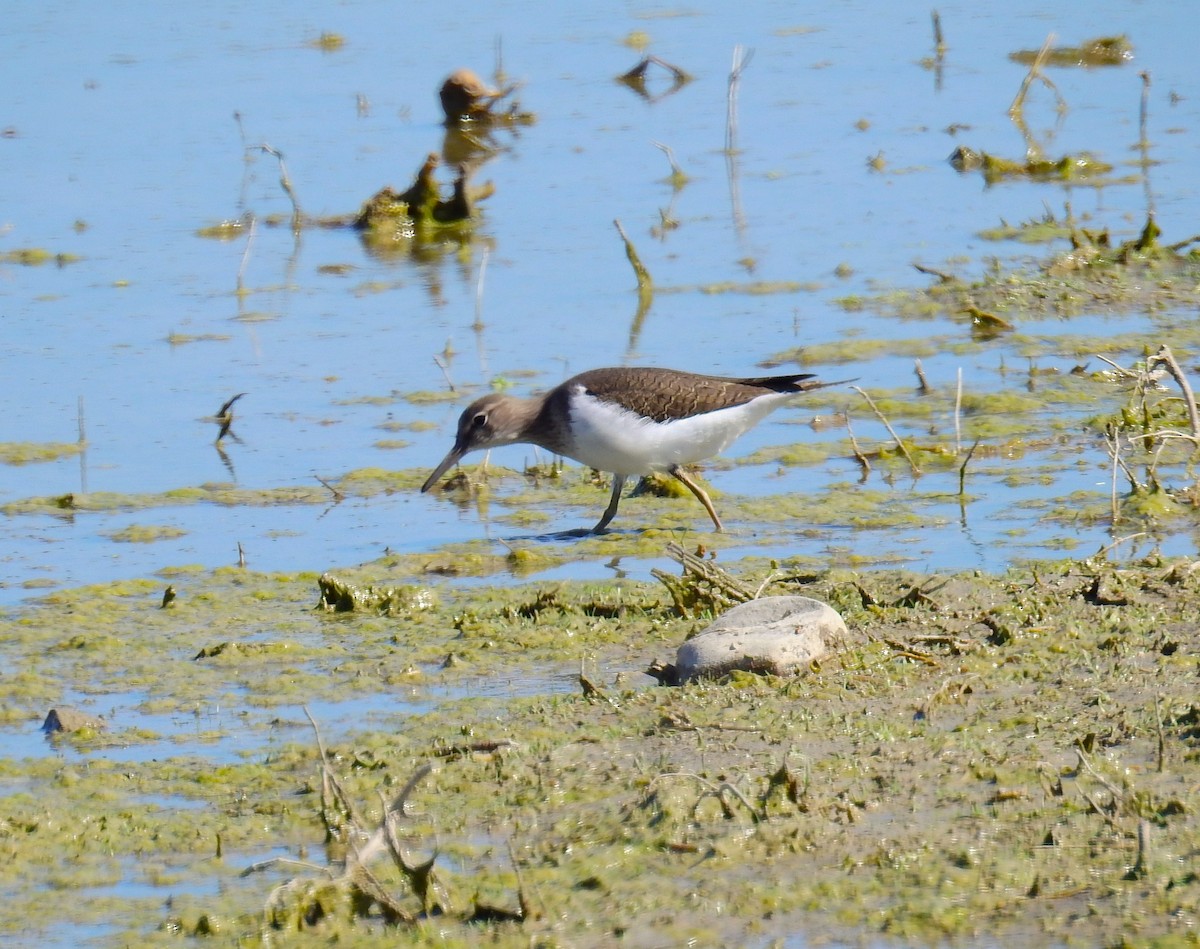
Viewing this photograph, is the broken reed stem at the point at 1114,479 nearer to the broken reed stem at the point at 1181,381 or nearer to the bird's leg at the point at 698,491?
the broken reed stem at the point at 1181,381

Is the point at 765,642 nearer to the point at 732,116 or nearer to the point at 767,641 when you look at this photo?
the point at 767,641

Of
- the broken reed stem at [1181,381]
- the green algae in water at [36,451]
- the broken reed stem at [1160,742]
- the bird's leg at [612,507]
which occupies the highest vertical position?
the broken reed stem at [1181,381]

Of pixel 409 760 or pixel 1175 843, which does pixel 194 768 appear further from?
pixel 1175 843

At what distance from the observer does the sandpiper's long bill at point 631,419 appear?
28.4 ft

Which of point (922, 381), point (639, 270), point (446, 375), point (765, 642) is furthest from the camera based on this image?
point (639, 270)

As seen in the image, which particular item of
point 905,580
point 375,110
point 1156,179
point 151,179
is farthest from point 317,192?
point 905,580

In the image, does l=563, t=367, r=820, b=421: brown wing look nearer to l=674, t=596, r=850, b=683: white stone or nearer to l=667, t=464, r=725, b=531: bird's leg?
l=667, t=464, r=725, b=531: bird's leg

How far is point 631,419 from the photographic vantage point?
8.62m

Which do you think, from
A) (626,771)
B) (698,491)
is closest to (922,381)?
(698,491)

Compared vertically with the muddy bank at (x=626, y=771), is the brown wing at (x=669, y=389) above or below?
above

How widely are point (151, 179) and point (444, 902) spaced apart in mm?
12662

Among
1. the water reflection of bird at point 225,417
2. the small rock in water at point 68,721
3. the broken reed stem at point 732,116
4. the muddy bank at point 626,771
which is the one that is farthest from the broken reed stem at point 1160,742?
the broken reed stem at point 732,116

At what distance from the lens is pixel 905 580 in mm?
7227

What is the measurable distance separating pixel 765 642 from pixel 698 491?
2.62 metres
